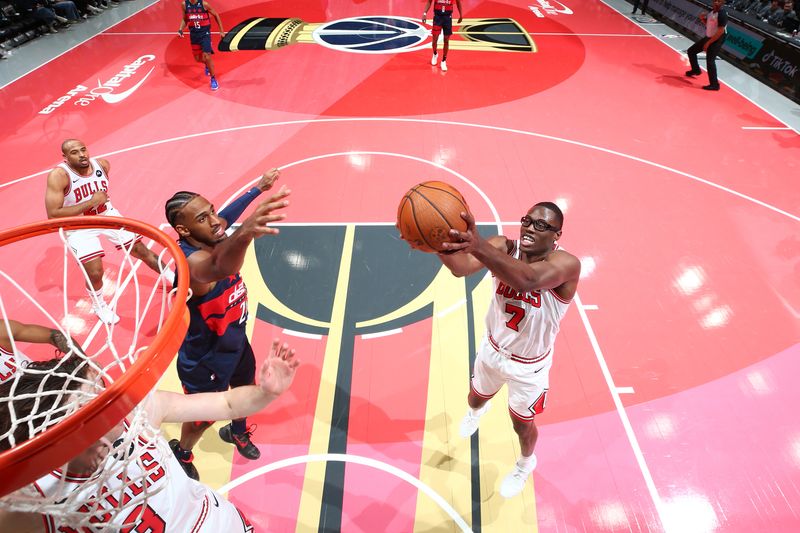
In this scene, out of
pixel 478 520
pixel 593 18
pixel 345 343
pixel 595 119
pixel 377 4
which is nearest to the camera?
pixel 478 520

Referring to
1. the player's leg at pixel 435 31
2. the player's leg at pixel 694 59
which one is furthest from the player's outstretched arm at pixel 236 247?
the player's leg at pixel 694 59

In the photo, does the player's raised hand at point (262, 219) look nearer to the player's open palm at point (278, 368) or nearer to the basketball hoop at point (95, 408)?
the basketball hoop at point (95, 408)

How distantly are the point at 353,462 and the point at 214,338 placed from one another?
1.46 m

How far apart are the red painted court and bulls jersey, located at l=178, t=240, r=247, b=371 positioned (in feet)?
3.56

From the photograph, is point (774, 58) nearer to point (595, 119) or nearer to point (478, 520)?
point (595, 119)

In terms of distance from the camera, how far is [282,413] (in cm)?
404

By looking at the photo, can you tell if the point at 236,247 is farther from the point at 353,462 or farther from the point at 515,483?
the point at 515,483

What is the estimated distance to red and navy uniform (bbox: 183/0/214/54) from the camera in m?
8.73

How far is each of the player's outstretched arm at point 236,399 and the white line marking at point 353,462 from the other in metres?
1.77

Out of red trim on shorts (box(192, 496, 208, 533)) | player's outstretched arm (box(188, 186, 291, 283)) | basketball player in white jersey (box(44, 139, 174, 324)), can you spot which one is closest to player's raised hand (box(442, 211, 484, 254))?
player's outstretched arm (box(188, 186, 291, 283))

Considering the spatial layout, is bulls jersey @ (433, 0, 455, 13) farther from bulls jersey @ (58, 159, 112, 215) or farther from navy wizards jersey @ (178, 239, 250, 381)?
navy wizards jersey @ (178, 239, 250, 381)

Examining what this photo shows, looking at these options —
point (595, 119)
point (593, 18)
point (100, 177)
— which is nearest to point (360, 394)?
point (100, 177)

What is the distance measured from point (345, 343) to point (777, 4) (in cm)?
1344

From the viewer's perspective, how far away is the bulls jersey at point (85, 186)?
4.43 m
